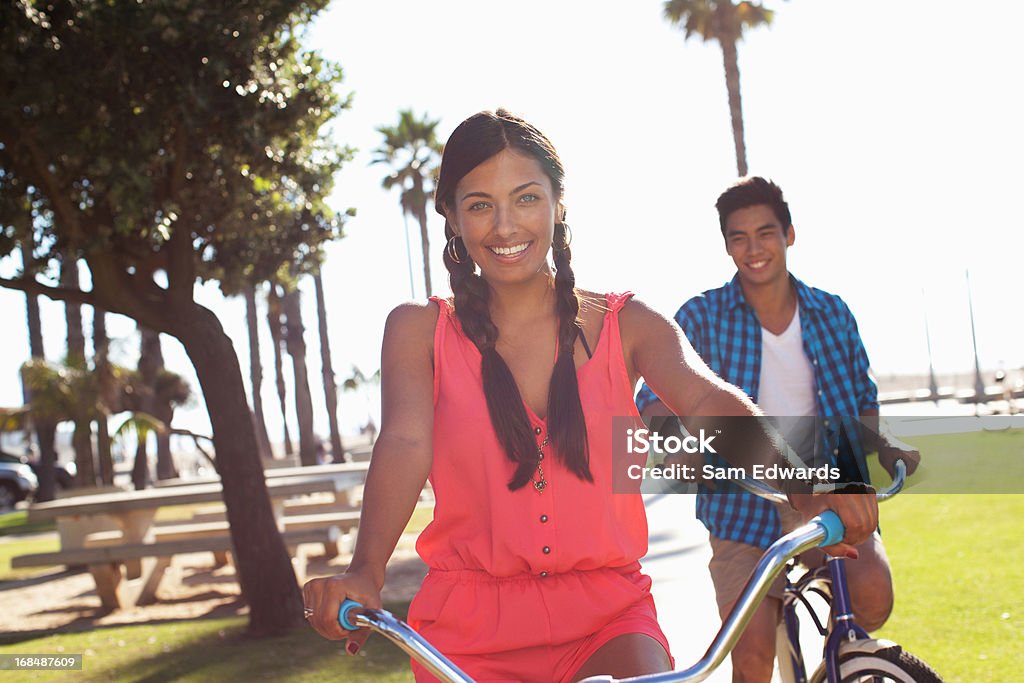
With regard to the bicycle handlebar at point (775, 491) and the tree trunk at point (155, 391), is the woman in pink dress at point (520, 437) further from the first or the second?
the tree trunk at point (155, 391)

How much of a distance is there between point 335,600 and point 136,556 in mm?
9895

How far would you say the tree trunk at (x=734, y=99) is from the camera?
27484 mm

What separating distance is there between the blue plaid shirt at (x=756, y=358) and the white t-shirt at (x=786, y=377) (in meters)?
0.04

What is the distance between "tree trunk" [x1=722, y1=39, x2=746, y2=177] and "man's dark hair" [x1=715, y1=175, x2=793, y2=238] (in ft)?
78.4

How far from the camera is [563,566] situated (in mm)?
2273

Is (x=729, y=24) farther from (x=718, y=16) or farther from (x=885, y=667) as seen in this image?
→ (x=885, y=667)

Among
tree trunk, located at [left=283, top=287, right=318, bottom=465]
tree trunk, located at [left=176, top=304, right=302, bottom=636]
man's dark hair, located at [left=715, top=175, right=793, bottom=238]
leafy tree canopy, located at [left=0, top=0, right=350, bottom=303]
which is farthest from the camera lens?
tree trunk, located at [left=283, top=287, right=318, bottom=465]

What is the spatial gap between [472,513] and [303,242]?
8.92 meters

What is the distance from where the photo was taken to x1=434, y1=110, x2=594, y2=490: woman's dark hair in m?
2.31

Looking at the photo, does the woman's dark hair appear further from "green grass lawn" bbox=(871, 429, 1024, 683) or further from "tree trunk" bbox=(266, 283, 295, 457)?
"tree trunk" bbox=(266, 283, 295, 457)

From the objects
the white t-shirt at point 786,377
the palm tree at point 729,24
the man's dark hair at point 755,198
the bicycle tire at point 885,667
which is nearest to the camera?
the bicycle tire at point 885,667

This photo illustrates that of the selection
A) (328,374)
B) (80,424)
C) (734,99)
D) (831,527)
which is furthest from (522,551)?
(328,374)

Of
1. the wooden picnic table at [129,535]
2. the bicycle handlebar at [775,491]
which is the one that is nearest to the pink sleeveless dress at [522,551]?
the bicycle handlebar at [775,491]

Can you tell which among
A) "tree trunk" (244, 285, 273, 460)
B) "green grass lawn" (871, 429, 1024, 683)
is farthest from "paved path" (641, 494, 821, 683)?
"tree trunk" (244, 285, 273, 460)
